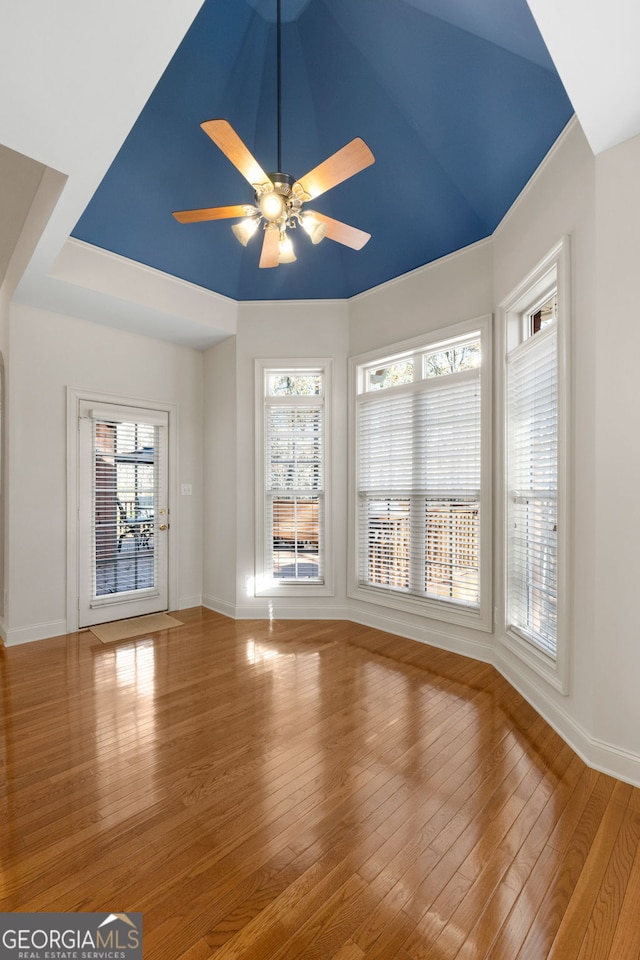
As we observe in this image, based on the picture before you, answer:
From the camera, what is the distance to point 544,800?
200cm

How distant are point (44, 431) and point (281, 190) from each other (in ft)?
10.5

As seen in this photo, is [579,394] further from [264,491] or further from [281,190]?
[264,491]

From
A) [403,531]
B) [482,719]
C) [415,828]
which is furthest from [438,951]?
[403,531]

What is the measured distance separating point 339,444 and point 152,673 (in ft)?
8.68

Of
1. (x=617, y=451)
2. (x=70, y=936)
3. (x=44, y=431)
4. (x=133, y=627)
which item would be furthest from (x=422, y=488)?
(x=44, y=431)

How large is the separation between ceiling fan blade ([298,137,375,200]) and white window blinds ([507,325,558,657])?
4.71 ft

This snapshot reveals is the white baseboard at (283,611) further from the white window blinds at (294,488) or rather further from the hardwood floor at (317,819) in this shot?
the hardwood floor at (317,819)

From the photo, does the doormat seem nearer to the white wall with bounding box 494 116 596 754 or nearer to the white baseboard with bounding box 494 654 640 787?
the white baseboard with bounding box 494 654 640 787

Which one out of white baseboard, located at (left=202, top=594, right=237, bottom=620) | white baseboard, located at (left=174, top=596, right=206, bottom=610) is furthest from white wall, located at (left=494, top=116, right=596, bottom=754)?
white baseboard, located at (left=174, top=596, right=206, bottom=610)

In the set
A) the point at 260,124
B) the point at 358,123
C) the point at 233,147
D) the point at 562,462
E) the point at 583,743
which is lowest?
the point at 583,743

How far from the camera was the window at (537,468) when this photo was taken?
255 cm

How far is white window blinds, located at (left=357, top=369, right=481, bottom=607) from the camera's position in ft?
12.1

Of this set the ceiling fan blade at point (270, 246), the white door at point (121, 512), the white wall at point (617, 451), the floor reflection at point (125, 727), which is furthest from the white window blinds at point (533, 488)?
the white door at point (121, 512)

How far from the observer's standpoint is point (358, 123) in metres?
Result: 3.21
